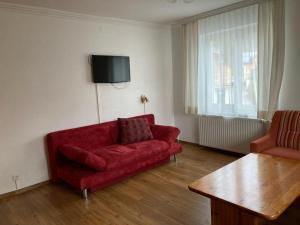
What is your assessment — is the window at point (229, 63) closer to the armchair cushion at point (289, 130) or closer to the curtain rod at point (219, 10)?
the curtain rod at point (219, 10)

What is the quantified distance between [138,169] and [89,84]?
1.55 m

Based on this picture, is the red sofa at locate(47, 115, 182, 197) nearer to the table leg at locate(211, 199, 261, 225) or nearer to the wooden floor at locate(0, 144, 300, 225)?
the wooden floor at locate(0, 144, 300, 225)

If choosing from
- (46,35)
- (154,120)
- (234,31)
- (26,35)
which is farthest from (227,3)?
(26,35)

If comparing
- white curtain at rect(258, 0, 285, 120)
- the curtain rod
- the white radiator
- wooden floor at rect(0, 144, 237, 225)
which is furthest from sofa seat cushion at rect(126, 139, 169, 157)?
the curtain rod

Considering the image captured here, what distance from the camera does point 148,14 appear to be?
13.2 feet

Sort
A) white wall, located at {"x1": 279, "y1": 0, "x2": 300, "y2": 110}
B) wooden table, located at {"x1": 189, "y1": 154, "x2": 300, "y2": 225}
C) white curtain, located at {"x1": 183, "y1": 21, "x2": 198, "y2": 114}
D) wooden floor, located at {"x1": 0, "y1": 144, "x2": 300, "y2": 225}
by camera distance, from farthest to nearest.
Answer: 1. white curtain, located at {"x1": 183, "y1": 21, "x2": 198, "y2": 114}
2. white wall, located at {"x1": 279, "y1": 0, "x2": 300, "y2": 110}
3. wooden floor, located at {"x1": 0, "y1": 144, "x2": 300, "y2": 225}
4. wooden table, located at {"x1": 189, "y1": 154, "x2": 300, "y2": 225}

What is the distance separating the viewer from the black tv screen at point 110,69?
386 centimetres

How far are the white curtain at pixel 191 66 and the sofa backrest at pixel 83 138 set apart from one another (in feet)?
5.14

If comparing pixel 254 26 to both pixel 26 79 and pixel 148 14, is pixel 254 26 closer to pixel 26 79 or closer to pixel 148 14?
pixel 148 14

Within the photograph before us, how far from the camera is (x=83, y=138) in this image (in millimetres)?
3645

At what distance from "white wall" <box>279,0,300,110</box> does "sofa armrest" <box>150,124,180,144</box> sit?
169cm

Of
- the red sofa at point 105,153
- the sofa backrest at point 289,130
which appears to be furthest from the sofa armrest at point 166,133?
the sofa backrest at point 289,130

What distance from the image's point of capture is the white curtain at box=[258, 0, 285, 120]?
3379 mm

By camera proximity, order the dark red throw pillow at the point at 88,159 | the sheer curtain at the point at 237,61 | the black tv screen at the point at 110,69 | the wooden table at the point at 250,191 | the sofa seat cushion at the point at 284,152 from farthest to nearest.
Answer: the black tv screen at the point at 110,69 < the sheer curtain at the point at 237,61 < the dark red throw pillow at the point at 88,159 < the sofa seat cushion at the point at 284,152 < the wooden table at the point at 250,191
